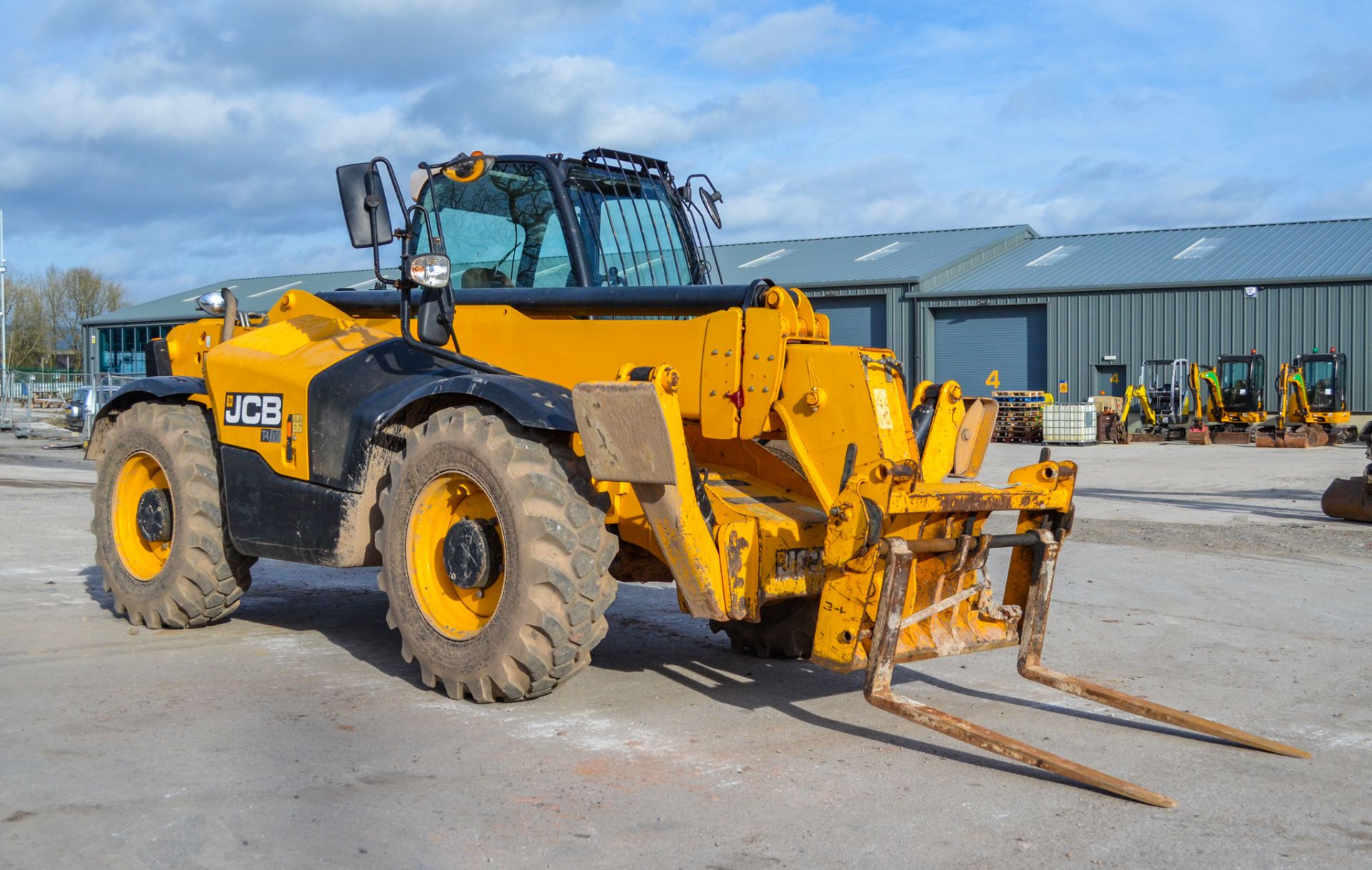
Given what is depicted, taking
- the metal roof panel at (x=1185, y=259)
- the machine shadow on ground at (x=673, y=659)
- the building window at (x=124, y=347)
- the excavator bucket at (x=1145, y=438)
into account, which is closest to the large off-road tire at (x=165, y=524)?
the machine shadow on ground at (x=673, y=659)

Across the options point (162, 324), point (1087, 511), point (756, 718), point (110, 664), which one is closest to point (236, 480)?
point (110, 664)

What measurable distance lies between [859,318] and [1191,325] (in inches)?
419

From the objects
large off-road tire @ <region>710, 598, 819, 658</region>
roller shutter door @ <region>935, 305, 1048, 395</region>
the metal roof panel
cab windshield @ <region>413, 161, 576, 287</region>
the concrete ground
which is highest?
the metal roof panel

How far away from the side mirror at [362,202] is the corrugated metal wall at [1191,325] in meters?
38.1

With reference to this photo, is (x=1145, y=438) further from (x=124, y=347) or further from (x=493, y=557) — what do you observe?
(x=124, y=347)

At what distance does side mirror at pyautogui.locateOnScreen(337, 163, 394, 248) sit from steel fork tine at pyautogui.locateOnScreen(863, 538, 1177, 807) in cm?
298

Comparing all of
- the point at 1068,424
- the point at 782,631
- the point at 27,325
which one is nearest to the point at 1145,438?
the point at 1068,424

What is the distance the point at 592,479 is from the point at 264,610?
3782 millimetres

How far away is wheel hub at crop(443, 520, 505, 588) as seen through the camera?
5.89m

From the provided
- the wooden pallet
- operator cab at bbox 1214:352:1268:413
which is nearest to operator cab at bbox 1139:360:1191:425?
operator cab at bbox 1214:352:1268:413

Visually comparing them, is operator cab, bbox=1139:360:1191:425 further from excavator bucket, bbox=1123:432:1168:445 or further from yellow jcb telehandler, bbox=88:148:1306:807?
yellow jcb telehandler, bbox=88:148:1306:807

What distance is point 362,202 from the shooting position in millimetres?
6406

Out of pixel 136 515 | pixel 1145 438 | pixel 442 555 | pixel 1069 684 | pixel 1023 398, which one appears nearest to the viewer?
pixel 1069 684

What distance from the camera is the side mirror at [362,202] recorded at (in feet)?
20.9
